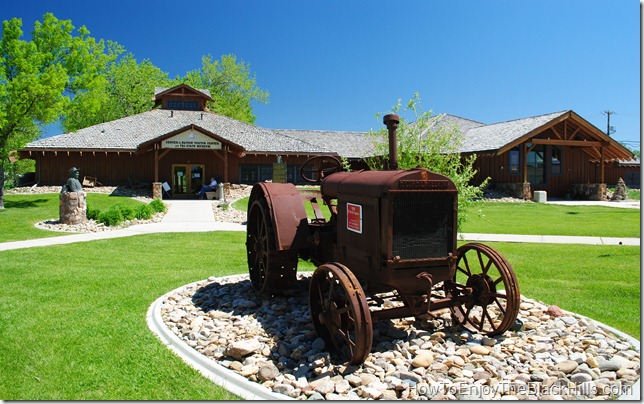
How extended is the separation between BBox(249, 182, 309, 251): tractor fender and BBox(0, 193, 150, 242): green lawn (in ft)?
35.0

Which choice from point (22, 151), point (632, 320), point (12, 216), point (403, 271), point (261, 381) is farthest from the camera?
point (22, 151)

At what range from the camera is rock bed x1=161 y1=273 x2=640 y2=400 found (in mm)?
3934

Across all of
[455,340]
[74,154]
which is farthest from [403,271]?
A: [74,154]

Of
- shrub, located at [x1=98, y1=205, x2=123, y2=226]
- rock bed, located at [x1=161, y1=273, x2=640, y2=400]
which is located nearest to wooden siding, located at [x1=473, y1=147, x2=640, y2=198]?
shrub, located at [x1=98, y1=205, x2=123, y2=226]

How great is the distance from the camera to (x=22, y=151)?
29.3 meters

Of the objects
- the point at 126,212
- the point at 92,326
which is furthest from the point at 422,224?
the point at 126,212

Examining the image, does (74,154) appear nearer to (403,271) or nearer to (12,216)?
(12,216)

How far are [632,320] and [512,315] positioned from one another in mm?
2013

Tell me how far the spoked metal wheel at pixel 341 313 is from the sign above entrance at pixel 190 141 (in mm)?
24644

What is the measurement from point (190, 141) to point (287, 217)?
2391cm

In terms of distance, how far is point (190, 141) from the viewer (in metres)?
28.5

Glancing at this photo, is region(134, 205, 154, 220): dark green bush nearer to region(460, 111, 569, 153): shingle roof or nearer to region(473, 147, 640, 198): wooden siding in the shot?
region(460, 111, 569, 153): shingle roof

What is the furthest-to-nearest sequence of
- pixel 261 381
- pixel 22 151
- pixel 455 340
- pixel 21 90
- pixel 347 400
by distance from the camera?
pixel 22 151, pixel 21 90, pixel 455 340, pixel 261 381, pixel 347 400

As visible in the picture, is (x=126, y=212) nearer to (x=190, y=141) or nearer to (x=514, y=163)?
(x=190, y=141)
